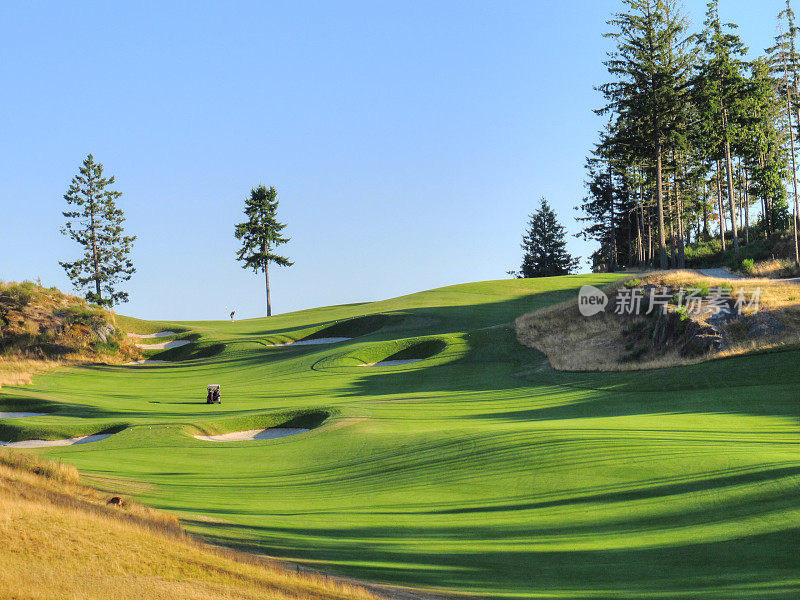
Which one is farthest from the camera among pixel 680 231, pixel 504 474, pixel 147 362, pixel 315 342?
pixel 680 231

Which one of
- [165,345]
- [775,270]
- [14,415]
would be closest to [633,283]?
[775,270]

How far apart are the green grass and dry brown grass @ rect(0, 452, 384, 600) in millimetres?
982

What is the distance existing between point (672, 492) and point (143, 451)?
40.3 feet

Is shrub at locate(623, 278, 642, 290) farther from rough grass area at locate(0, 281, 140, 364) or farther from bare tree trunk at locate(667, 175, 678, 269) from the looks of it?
bare tree trunk at locate(667, 175, 678, 269)

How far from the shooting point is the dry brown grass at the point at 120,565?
6000 millimetres

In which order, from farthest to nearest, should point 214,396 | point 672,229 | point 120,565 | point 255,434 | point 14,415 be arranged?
1. point 672,229
2. point 214,396
3. point 14,415
4. point 255,434
5. point 120,565

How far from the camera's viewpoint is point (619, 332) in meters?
26.7

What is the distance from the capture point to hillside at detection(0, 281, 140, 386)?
38.9m

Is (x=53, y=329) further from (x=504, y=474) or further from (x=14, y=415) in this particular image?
(x=504, y=474)

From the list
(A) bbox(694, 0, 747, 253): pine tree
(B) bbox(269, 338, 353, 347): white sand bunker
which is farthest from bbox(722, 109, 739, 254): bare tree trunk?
(B) bbox(269, 338, 353, 347): white sand bunker

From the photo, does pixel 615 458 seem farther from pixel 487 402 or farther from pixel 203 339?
pixel 203 339

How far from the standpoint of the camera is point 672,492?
30.0ft

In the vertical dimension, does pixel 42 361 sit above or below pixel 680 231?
below

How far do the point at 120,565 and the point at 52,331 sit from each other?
122ft
